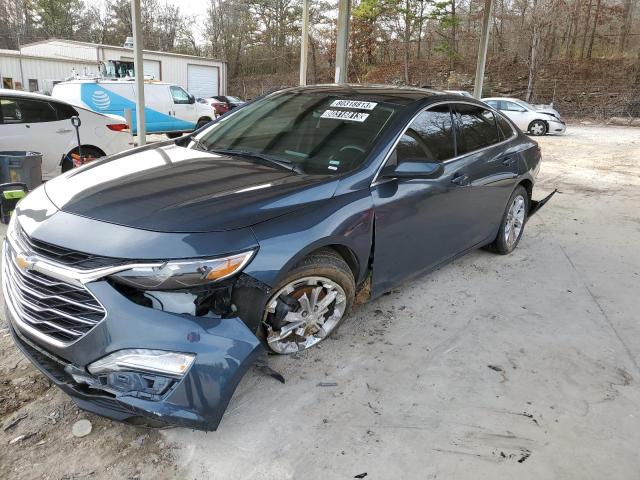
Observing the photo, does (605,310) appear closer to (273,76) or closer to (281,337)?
(281,337)

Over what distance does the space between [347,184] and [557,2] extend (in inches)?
1351

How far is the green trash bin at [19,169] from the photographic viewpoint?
5.87 metres

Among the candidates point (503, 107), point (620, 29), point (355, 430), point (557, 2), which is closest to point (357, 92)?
point (355, 430)

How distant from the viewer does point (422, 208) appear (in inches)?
133

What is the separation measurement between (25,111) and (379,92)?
17.7 feet

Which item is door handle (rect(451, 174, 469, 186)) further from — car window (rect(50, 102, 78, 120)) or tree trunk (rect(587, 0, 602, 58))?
tree trunk (rect(587, 0, 602, 58))

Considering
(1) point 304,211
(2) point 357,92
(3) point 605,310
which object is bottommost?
(3) point 605,310

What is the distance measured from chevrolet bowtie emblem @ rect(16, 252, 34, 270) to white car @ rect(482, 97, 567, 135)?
18532 millimetres

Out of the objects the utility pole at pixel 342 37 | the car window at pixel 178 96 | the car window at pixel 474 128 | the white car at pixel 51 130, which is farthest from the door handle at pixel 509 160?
the car window at pixel 178 96

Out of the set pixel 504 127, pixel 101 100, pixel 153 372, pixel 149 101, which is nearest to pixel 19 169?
pixel 153 372

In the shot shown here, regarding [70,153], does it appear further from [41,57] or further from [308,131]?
[41,57]

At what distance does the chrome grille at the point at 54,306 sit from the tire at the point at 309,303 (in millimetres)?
779

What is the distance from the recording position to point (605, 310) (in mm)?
3920

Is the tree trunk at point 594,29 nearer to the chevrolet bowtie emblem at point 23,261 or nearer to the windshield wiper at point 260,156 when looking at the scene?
the windshield wiper at point 260,156
